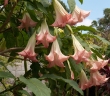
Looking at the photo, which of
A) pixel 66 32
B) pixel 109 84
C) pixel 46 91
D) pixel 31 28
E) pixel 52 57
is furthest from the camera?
pixel 109 84

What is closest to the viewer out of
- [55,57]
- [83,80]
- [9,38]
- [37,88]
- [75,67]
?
[37,88]

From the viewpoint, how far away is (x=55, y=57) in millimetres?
1224

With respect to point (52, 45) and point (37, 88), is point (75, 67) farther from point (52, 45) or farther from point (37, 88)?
point (37, 88)

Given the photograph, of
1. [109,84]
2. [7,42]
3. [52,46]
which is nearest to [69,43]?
[52,46]

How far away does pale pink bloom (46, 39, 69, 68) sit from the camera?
1.20 metres

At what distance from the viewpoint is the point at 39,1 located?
128 centimetres

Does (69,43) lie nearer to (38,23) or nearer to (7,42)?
(38,23)

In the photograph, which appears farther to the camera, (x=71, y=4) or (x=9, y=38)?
(x=9, y=38)

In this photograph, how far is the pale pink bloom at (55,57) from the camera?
47.4 inches

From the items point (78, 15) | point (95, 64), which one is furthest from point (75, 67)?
point (78, 15)

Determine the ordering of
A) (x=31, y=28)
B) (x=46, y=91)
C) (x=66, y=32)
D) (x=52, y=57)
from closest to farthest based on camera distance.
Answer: (x=46, y=91) < (x=52, y=57) < (x=66, y=32) < (x=31, y=28)

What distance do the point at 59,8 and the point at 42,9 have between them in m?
0.08

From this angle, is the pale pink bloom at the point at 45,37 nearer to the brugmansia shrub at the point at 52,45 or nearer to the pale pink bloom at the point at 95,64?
the brugmansia shrub at the point at 52,45

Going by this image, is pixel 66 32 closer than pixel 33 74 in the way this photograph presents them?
Yes
